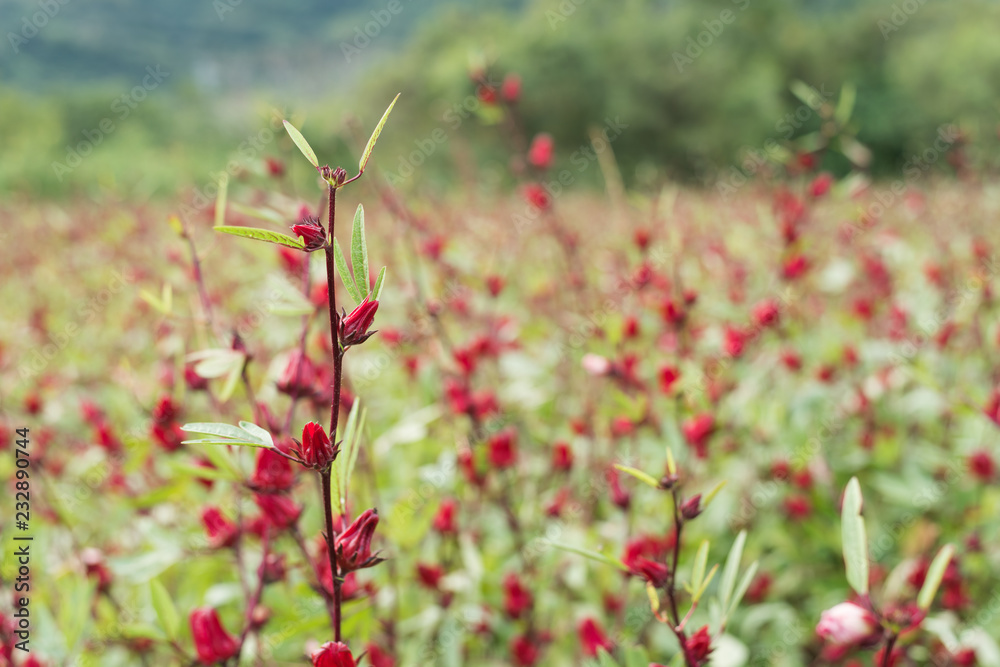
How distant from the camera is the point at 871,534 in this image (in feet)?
5.66

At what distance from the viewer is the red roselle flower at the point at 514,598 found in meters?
1.30

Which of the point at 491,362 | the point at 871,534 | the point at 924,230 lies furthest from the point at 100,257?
the point at 924,230

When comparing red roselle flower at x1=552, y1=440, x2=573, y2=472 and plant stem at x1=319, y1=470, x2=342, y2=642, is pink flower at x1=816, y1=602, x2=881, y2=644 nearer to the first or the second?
plant stem at x1=319, y1=470, x2=342, y2=642

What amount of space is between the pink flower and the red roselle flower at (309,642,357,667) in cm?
47

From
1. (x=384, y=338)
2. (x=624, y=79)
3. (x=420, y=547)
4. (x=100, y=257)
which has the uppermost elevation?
(x=384, y=338)

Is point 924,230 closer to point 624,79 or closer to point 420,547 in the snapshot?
point 420,547

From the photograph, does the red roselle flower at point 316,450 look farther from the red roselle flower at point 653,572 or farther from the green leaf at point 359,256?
the red roselle flower at point 653,572

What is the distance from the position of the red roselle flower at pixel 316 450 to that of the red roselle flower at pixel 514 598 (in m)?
0.87

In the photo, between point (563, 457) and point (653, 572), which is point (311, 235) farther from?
point (563, 457)

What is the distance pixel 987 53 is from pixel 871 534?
82.8ft

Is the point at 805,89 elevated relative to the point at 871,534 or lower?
elevated

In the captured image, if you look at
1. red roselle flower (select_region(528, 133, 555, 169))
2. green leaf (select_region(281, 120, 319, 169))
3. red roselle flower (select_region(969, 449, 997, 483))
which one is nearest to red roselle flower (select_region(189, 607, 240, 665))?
green leaf (select_region(281, 120, 319, 169))

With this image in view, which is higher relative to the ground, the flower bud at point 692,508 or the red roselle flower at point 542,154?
the red roselle flower at point 542,154

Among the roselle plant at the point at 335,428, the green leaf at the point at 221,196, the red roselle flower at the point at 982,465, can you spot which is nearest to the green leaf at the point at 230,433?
the roselle plant at the point at 335,428
